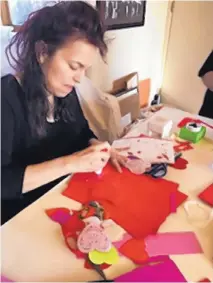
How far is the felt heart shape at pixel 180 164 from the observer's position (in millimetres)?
1060

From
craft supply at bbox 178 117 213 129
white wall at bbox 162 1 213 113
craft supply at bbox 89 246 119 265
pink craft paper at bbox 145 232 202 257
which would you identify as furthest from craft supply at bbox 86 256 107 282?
white wall at bbox 162 1 213 113

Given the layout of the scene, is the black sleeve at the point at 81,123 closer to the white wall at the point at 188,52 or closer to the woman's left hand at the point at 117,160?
the woman's left hand at the point at 117,160

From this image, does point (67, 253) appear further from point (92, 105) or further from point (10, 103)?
point (92, 105)

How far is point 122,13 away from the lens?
193cm

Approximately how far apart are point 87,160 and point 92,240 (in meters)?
0.25

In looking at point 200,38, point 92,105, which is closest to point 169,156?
point 92,105

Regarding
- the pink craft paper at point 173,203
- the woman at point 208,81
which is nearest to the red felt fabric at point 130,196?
the pink craft paper at point 173,203

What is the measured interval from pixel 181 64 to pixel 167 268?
2.01 metres

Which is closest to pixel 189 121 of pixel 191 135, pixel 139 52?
pixel 191 135

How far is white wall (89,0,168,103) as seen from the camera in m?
2.01

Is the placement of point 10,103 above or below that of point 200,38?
above

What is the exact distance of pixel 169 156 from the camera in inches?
42.4

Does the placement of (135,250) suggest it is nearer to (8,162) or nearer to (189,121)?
(8,162)

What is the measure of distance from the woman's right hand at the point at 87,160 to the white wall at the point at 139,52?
3.50ft
